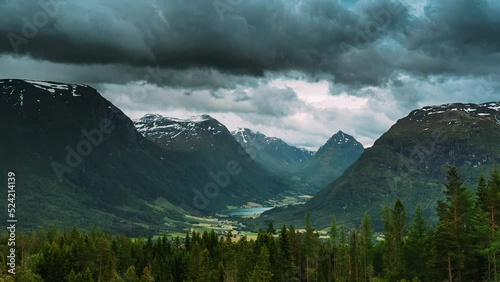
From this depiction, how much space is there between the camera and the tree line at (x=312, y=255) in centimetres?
8038

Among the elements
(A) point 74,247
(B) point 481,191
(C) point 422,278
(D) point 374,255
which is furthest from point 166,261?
(B) point 481,191

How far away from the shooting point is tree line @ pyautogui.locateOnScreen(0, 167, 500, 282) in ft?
264

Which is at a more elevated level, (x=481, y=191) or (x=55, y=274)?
(x=481, y=191)

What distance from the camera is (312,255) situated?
14112 cm

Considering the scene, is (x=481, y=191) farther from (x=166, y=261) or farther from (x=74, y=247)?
(x=74, y=247)

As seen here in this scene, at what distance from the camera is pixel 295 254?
145m

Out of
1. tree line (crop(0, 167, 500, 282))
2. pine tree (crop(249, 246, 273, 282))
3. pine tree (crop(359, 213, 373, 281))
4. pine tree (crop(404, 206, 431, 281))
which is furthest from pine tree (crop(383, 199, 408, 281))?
pine tree (crop(249, 246, 273, 282))

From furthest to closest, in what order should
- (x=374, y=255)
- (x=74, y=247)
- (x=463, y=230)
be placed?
(x=374, y=255) < (x=74, y=247) < (x=463, y=230)

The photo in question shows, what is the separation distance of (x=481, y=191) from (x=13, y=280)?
109164 mm

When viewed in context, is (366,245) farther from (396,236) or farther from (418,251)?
(418,251)

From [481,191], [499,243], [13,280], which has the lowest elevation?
[13,280]

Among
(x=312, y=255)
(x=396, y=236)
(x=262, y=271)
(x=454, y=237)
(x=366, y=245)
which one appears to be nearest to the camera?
(x=454, y=237)

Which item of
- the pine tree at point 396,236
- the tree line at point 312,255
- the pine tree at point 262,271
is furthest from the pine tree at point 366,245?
the pine tree at point 262,271

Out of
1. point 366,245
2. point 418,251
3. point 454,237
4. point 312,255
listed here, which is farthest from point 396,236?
point 454,237
